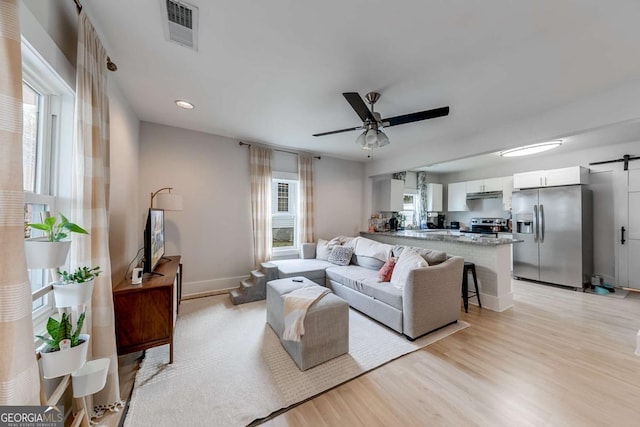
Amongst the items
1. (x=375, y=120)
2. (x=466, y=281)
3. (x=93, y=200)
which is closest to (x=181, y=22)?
(x=93, y=200)

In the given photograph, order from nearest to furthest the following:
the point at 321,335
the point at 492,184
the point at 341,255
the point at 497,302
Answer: the point at 321,335 → the point at 497,302 → the point at 341,255 → the point at 492,184

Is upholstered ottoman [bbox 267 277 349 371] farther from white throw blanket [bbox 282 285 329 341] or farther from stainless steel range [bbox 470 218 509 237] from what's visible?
stainless steel range [bbox 470 218 509 237]

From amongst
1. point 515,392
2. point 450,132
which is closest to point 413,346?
point 515,392

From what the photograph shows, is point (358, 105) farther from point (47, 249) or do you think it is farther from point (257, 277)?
point (257, 277)

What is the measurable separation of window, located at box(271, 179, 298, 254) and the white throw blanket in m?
2.28

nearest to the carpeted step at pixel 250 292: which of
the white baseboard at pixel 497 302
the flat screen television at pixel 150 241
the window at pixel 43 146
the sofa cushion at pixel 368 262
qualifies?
the flat screen television at pixel 150 241

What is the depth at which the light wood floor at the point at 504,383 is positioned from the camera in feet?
4.94

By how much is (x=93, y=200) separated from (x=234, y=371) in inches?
65.3

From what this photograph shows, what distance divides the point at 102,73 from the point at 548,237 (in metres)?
6.61

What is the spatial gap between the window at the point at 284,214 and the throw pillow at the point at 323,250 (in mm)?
510

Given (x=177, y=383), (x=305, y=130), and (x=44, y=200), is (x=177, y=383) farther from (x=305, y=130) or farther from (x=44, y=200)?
(x=305, y=130)

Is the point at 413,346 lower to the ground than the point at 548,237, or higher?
lower

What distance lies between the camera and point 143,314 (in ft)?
6.23

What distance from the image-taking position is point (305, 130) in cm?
344
